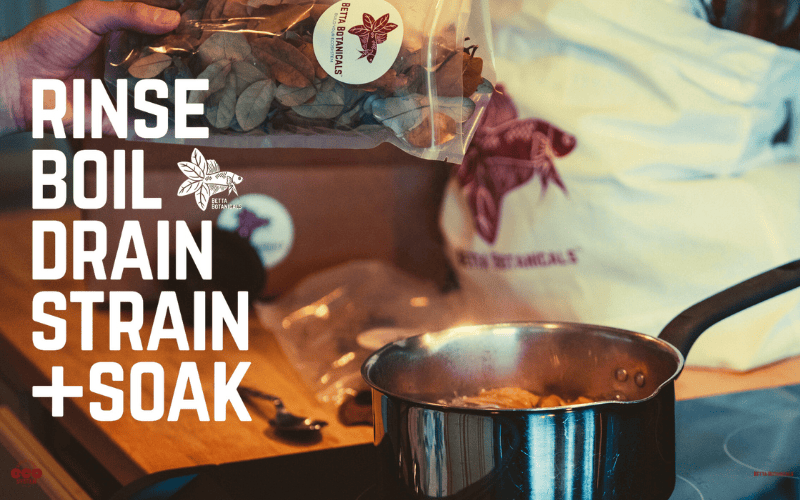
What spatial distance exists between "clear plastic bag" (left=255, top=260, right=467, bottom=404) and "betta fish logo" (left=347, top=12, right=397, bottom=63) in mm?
296

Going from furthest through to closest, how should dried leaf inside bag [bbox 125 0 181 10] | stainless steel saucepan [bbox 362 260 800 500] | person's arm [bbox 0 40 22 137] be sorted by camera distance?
person's arm [bbox 0 40 22 137] < dried leaf inside bag [bbox 125 0 181 10] < stainless steel saucepan [bbox 362 260 800 500]

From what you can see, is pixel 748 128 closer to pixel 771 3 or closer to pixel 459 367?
pixel 771 3

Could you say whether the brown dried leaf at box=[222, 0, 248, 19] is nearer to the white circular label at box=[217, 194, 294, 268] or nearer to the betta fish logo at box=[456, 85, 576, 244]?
the betta fish logo at box=[456, 85, 576, 244]

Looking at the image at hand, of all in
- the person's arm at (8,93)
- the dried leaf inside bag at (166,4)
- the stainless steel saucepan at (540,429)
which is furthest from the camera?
the person's arm at (8,93)

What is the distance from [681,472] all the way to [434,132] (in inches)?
10.6

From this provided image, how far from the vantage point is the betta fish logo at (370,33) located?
343 millimetres

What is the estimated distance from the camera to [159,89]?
37 cm

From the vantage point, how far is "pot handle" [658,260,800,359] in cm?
39

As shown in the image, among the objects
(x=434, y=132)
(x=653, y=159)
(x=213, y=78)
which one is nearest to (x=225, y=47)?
(x=213, y=78)

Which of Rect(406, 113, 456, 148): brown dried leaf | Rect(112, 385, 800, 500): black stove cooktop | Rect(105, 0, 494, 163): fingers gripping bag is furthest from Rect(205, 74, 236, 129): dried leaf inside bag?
Rect(112, 385, 800, 500): black stove cooktop

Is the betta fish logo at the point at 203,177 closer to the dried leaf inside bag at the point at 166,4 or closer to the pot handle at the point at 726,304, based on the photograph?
the dried leaf inside bag at the point at 166,4

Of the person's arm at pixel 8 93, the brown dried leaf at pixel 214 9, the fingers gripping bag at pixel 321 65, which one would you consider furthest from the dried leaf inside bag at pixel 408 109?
the person's arm at pixel 8 93

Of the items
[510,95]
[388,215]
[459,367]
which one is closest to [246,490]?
[459,367]

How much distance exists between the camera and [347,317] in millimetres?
683
